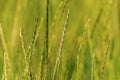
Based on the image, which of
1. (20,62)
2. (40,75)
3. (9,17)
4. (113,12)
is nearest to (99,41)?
(113,12)

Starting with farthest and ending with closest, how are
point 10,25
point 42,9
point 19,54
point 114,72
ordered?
point 42,9 < point 10,25 < point 114,72 < point 19,54

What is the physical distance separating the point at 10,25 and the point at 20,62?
3.18 ft

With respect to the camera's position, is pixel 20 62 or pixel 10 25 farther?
pixel 10 25

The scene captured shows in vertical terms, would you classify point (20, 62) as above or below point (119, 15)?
below

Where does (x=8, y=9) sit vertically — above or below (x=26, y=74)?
above

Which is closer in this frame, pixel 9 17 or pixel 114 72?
pixel 114 72

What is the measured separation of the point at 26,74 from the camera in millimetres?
1511

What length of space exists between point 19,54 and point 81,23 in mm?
1067

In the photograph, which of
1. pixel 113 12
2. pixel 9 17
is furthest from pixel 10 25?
pixel 113 12

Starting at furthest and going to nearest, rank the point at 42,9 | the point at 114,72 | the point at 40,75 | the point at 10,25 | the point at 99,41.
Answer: the point at 42,9, the point at 10,25, the point at 99,41, the point at 114,72, the point at 40,75

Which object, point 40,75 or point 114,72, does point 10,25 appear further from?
point 40,75

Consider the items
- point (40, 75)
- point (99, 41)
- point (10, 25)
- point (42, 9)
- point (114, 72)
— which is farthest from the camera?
point (42, 9)

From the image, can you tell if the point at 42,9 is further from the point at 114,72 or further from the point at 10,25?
the point at 114,72

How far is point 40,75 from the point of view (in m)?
1.50
